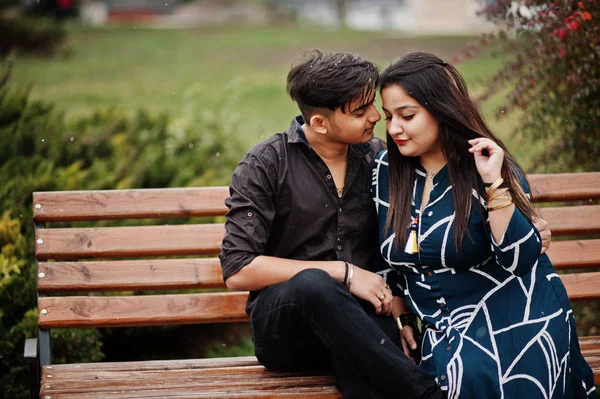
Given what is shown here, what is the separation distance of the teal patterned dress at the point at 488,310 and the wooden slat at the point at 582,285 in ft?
2.41

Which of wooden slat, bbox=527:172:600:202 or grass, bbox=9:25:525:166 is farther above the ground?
wooden slat, bbox=527:172:600:202

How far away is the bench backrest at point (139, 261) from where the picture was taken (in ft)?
12.3

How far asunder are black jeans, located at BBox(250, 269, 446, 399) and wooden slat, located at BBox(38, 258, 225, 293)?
631 mm

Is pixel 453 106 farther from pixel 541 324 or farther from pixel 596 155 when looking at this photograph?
pixel 596 155

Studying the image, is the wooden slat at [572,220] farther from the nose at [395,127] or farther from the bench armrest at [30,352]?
the bench armrest at [30,352]

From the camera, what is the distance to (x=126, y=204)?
3.87 meters

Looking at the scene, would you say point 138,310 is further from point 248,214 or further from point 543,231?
point 543,231

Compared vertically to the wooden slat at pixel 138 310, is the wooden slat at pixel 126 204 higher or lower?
higher

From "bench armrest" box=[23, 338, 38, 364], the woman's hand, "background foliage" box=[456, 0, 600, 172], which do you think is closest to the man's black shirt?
the woman's hand

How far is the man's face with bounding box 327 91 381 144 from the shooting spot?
3.31 meters

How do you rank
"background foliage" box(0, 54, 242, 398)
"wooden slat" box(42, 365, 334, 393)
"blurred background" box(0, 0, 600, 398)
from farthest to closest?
"blurred background" box(0, 0, 600, 398), "background foliage" box(0, 54, 242, 398), "wooden slat" box(42, 365, 334, 393)

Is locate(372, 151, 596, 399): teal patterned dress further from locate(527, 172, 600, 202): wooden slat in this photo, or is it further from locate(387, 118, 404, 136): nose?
locate(527, 172, 600, 202): wooden slat

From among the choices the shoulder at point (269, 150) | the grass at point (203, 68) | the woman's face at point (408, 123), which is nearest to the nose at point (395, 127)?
the woman's face at point (408, 123)

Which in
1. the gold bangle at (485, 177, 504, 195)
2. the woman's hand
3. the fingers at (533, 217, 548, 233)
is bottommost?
the fingers at (533, 217, 548, 233)
